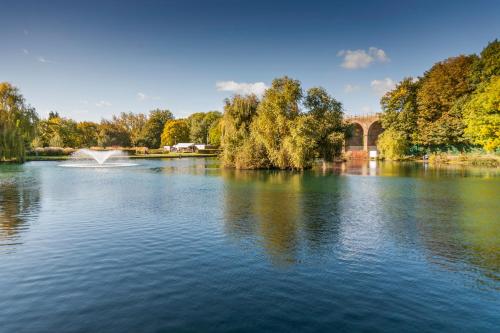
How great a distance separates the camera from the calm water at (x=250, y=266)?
30.0ft

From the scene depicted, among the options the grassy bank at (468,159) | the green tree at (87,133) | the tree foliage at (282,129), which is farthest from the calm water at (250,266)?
→ the green tree at (87,133)

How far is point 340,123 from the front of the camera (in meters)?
57.9

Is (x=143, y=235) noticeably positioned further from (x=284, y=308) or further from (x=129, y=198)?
(x=129, y=198)

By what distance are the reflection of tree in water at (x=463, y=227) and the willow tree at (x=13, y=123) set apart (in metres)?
71.0

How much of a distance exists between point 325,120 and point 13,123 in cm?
5973

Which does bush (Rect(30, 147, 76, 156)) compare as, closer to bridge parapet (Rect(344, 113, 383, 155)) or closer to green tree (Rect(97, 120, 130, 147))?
green tree (Rect(97, 120, 130, 147))

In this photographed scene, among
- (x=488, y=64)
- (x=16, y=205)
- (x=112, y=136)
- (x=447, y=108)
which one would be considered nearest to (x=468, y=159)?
(x=447, y=108)

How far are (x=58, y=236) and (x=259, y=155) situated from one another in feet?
127

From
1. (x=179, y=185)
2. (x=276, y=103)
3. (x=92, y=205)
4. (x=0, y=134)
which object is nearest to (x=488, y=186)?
(x=276, y=103)

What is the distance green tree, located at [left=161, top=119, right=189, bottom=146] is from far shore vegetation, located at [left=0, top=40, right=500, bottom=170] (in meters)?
42.3

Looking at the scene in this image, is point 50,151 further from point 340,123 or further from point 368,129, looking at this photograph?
point 368,129

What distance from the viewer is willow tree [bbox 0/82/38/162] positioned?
65.1 metres

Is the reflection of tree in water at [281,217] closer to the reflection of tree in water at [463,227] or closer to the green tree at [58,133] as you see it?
the reflection of tree in water at [463,227]

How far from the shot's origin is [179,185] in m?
37.0
